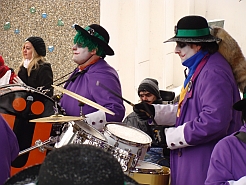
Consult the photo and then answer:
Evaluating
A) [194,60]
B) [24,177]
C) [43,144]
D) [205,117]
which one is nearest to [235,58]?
[194,60]

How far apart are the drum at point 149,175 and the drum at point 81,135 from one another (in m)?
0.30

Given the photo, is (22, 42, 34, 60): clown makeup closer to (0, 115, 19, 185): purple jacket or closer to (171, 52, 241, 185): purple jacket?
(171, 52, 241, 185): purple jacket

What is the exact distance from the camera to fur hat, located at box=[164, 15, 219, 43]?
329cm

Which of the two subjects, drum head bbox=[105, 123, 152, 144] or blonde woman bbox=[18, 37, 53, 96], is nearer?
drum head bbox=[105, 123, 152, 144]

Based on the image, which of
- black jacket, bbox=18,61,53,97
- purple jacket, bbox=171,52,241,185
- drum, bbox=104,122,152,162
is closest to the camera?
purple jacket, bbox=171,52,241,185

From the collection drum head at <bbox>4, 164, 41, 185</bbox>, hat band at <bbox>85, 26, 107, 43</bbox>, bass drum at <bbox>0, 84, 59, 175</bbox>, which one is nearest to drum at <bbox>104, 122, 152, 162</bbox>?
bass drum at <bbox>0, 84, 59, 175</bbox>

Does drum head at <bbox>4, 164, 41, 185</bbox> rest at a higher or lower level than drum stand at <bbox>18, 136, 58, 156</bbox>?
higher

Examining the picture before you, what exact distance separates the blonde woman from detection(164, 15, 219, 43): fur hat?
2690 millimetres

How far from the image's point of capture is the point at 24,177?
155 cm

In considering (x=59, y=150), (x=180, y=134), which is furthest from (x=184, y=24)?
(x=59, y=150)

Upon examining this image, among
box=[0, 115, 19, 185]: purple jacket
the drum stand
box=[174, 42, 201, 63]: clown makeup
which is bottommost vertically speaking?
the drum stand

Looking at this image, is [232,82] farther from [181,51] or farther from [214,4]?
[214,4]

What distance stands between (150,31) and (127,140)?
13.6 feet

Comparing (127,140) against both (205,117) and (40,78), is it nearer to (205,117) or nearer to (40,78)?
(205,117)
